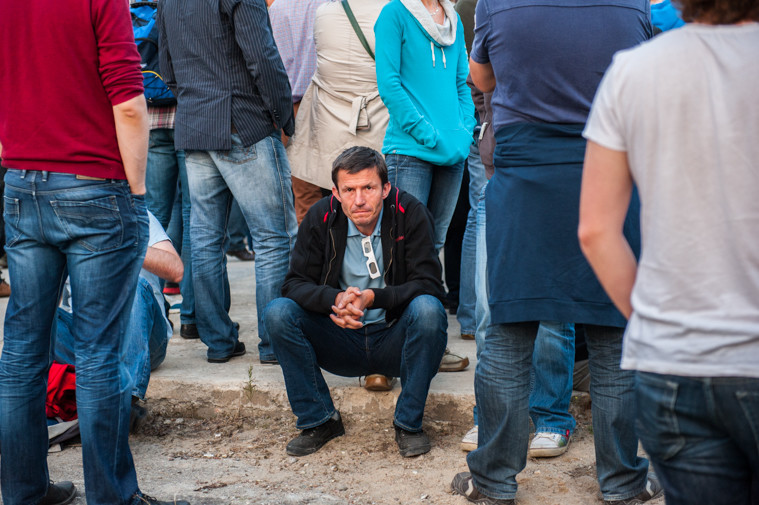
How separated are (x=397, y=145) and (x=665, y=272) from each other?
2.78 m

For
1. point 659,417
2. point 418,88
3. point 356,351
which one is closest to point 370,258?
point 356,351

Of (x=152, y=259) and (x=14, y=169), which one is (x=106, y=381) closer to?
(x=14, y=169)

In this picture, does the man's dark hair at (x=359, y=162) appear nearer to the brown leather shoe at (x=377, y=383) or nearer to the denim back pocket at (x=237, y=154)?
the denim back pocket at (x=237, y=154)

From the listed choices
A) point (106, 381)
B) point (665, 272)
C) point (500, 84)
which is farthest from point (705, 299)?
point (106, 381)

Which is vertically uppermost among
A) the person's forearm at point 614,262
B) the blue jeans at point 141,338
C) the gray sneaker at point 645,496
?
the person's forearm at point 614,262

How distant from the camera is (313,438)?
3.66 meters

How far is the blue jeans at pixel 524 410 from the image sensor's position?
111 inches

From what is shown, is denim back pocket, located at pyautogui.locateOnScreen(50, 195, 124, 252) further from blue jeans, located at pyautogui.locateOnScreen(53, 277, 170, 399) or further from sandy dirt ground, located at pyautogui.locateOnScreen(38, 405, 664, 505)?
sandy dirt ground, located at pyautogui.locateOnScreen(38, 405, 664, 505)

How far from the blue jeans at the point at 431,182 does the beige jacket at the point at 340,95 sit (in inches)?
15.8

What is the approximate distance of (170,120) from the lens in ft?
15.4

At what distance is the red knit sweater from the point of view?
8.39 ft

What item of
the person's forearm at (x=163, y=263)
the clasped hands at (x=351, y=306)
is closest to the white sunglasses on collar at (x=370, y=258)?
the clasped hands at (x=351, y=306)

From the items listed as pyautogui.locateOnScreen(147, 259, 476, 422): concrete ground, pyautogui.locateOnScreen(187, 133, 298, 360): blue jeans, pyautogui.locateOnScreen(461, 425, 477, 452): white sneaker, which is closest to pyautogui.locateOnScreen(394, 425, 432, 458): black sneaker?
pyautogui.locateOnScreen(461, 425, 477, 452): white sneaker

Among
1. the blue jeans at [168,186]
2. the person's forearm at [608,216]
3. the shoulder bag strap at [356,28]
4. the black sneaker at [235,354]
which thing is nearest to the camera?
the person's forearm at [608,216]
